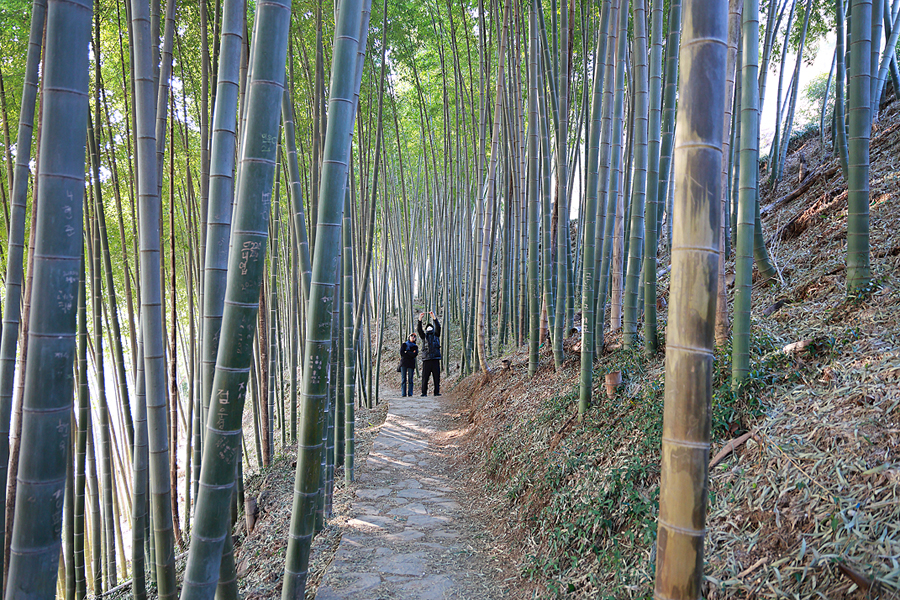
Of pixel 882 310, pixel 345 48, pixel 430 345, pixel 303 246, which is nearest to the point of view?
pixel 345 48

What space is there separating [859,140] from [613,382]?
1.61 meters

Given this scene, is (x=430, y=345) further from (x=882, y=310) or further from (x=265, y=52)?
(x=265, y=52)

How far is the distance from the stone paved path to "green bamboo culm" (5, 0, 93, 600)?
1.35 meters

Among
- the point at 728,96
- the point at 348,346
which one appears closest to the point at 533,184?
the point at 728,96

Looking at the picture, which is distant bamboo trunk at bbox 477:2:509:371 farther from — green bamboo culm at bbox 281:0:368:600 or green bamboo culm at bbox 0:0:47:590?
green bamboo culm at bbox 0:0:47:590

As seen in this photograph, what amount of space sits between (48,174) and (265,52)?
51 cm

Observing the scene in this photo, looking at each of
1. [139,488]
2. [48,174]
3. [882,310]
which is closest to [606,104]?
[882,310]

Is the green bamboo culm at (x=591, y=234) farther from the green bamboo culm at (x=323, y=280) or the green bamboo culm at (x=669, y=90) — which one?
the green bamboo culm at (x=323, y=280)

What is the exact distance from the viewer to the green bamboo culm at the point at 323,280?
140 cm

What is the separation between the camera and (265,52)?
1.15 m

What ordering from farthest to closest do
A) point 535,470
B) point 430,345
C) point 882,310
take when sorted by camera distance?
point 430,345, point 535,470, point 882,310

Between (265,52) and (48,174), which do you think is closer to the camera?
(48,174)

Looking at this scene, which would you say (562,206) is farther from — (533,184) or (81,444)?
(81,444)

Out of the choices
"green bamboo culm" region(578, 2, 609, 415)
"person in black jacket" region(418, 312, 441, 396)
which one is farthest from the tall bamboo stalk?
"person in black jacket" region(418, 312, 441, 396)
